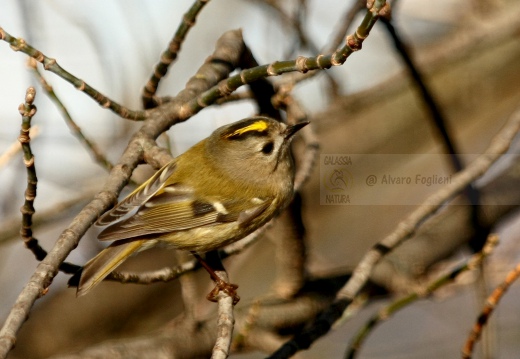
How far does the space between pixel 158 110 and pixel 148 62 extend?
1.20 metres

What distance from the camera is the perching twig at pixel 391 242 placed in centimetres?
177

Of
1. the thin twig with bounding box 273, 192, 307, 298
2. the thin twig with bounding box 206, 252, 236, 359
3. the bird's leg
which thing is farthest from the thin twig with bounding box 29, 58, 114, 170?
the thin twig with bounding box 273, 192, 307, 298

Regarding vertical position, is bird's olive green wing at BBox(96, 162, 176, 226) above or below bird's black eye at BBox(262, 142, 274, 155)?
below

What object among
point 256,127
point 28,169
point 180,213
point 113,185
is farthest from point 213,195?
point 28,169

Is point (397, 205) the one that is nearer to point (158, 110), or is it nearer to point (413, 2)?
point (413, 2)

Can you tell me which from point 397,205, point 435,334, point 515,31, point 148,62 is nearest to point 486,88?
point 515,31

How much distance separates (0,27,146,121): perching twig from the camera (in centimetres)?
145

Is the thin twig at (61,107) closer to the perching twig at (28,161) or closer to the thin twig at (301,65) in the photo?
the thin twig at (301,65)

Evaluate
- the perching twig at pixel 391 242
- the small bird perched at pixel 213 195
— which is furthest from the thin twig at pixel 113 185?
the perching twig at pixel 391 242

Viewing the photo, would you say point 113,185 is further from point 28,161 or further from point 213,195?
point 213,195

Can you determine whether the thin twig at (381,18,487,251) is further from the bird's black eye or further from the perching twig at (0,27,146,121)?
the perching twig at (0,27,146,121)

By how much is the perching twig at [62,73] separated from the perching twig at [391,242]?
666 mm

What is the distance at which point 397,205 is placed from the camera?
3705mm

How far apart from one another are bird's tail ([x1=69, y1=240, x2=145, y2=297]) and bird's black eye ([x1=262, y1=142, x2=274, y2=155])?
0.48m
